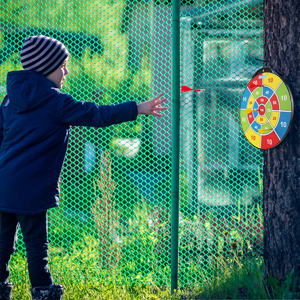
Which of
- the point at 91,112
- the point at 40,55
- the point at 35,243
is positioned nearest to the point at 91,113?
the point at 91,112

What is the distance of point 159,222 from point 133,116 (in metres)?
1.83

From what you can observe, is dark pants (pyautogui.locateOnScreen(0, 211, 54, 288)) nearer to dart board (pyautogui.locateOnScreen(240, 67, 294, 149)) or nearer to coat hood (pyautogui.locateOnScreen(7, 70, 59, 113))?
coat hood (pyautogui.locateOnScreen(7, 70, 59, 113))

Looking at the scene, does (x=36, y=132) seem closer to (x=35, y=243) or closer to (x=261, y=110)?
(x=35, y=243)

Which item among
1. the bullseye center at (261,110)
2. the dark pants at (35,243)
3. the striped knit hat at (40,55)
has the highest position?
the striped knit hat at (40,55)

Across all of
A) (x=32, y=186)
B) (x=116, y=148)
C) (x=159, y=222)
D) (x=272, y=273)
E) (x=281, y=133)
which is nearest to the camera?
(x=32, y=186)

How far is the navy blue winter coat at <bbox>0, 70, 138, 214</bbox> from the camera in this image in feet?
7.84

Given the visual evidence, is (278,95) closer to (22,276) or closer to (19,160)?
(19,160)

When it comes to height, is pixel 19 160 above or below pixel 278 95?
below

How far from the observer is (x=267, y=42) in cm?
284

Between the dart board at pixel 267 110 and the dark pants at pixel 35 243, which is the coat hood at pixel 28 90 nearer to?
the dark pants at pixel 35 243

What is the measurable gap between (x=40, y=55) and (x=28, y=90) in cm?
24

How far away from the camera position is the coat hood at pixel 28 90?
2414 mm

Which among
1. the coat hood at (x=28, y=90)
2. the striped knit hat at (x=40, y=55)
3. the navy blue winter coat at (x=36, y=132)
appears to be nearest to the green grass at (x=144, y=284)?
the navy blue winter coat at (x=36, y=132)

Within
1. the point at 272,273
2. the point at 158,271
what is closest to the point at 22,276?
the point at 158,271
